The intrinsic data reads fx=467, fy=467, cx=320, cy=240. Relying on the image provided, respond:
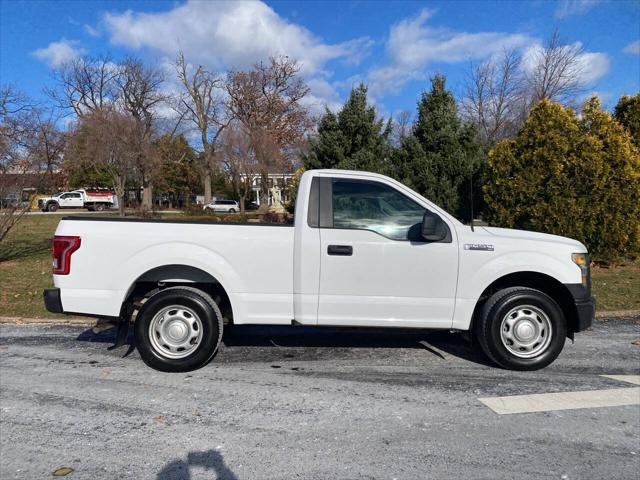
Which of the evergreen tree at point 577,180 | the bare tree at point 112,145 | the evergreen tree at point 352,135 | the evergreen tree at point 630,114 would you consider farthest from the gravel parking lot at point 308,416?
the bare tree at point 112,145

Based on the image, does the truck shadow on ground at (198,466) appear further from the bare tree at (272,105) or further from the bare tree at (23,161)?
the bare tree at (272,105)

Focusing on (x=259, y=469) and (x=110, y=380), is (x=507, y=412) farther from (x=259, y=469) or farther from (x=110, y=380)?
(x=110, y=380)

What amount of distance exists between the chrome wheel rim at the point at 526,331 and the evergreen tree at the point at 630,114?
1053 centimetres

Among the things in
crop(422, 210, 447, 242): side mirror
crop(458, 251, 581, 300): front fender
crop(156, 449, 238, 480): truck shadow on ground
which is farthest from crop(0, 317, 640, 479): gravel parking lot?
crop(422, 210, 447, 242): side mirror

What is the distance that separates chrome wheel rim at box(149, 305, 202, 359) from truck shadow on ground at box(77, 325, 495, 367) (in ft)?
2.22

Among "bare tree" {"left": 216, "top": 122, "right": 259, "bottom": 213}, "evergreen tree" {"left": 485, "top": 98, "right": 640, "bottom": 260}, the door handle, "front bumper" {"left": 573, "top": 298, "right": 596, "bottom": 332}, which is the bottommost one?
"front bumper" {"left": 573, "top": 298, "right": 596, "bottom": 332}

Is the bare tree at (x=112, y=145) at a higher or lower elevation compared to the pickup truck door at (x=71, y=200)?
higher

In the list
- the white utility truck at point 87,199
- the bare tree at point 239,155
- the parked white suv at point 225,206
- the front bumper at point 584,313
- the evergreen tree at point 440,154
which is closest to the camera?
the front bumper at point 584,313

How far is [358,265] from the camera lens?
4523 millimetres

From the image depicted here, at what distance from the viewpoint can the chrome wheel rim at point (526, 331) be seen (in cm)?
465

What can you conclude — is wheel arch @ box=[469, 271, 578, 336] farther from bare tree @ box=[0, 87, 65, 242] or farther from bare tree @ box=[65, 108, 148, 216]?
bare tree @ box=[65, 108, 148, 216]

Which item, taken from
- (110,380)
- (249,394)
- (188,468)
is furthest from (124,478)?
(110,380)

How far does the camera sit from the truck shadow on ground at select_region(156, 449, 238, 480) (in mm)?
2883

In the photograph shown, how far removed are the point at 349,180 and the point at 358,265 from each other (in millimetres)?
901
